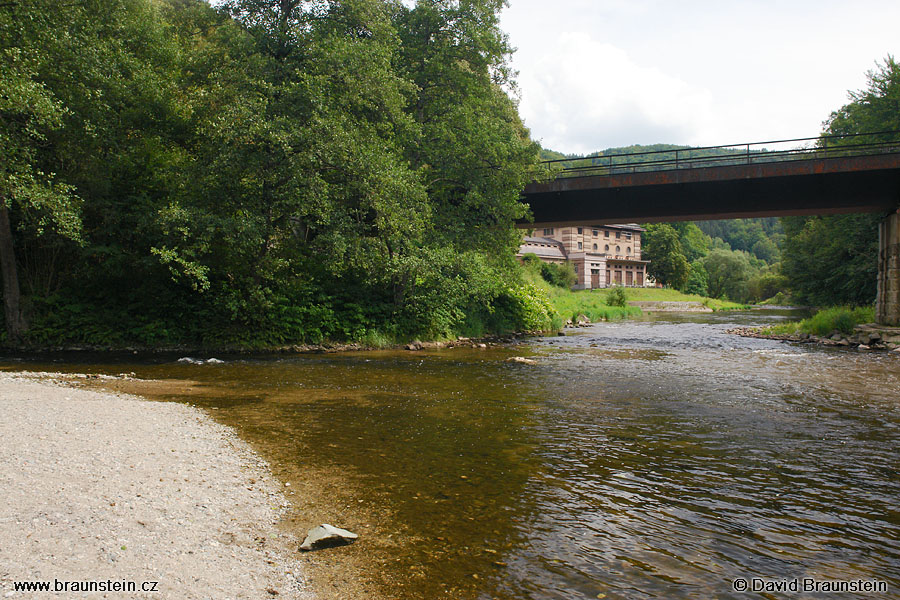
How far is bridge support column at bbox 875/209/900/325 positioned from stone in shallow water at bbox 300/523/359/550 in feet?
102

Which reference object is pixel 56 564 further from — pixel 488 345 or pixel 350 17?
pixel 350 17

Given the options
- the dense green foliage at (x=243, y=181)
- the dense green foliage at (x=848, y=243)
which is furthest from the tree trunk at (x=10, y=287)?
the dense green foliage at (x=848, y=243)

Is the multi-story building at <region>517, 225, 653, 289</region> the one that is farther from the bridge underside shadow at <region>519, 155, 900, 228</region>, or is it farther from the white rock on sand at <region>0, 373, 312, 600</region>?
the white rock on sand at <region>0, 373, 312, 600</region>

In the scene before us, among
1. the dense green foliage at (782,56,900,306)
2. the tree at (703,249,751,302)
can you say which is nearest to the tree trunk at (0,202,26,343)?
the dense green foliage at (782,56,900,306)

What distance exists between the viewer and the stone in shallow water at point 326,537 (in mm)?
5195

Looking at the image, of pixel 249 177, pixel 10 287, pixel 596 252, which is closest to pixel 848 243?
pixel 249 177

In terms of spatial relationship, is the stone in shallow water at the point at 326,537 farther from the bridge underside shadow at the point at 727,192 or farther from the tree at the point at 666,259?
the tree at the point at 666,259

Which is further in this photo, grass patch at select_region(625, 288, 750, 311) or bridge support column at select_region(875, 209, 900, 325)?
grass patch at select_region(625, 288, 750, 311)

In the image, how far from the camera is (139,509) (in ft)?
18.4

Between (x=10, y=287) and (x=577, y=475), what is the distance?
76.9 ft

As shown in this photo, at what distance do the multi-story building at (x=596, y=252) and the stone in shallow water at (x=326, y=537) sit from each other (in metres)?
84.0

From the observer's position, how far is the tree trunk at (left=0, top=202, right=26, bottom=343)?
21.4 meters

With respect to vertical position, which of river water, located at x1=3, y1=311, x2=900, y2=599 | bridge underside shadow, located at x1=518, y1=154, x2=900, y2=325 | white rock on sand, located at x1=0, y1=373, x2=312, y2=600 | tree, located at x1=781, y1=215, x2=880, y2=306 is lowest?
river water, located at x1=3, y1=311, x2=900, y2=599

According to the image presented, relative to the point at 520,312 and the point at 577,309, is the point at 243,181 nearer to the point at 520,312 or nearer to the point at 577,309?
the point at 520,312
